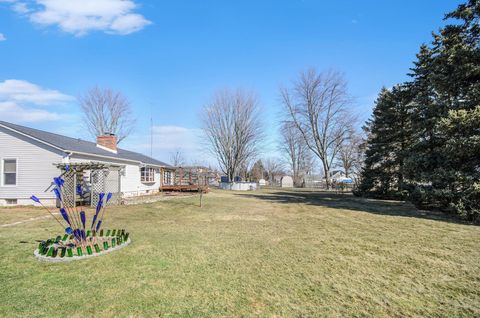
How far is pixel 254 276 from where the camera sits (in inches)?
160

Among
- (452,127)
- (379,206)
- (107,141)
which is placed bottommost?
(379,206)

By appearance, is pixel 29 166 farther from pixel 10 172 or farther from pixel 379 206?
pixel 379 206

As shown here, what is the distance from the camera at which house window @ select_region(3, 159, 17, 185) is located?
12906 millimetres

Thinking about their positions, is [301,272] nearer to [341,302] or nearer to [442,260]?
[341,302]

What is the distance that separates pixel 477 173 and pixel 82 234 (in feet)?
40.0

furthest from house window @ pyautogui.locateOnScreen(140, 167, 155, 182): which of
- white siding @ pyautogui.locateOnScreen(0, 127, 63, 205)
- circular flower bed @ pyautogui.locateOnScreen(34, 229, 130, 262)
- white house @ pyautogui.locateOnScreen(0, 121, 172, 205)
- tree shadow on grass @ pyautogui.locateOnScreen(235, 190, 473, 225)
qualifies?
circular flower bed @ pyautogui.locateOnScreen(34, 229, 130, 262)

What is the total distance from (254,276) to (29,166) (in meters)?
13.4

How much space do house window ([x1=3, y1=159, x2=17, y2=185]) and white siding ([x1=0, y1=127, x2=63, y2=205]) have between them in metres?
0.20

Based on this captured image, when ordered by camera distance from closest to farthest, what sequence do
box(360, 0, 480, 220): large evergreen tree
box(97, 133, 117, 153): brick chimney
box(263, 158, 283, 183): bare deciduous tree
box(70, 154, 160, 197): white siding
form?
box(360, 0, 480, 220): large evergreen tree < box(70, 154, 160, 197): white siding < box(97, 133, 117, 153): brick chimney < box(263, 158, 283, 183): bare deciduous tree

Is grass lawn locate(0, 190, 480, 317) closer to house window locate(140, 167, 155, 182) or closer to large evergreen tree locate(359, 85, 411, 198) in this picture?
large evergreen tree locate(359, 85, 411, 198)

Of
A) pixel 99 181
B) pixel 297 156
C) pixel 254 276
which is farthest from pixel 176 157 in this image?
pixel 254 276

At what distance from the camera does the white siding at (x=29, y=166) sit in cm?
1278

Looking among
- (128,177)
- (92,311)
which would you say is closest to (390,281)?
(92,311)

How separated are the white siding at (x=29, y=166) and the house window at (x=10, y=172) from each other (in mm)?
201
